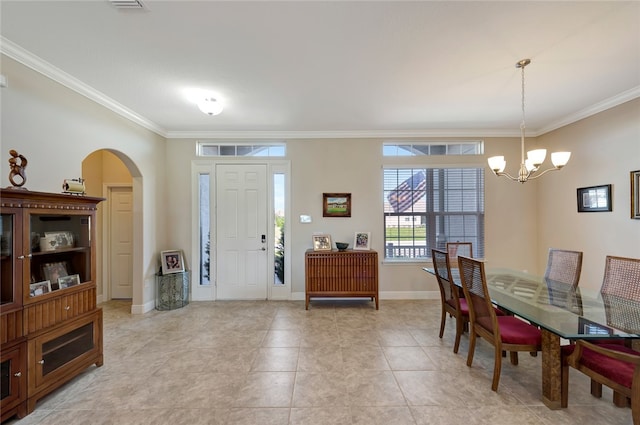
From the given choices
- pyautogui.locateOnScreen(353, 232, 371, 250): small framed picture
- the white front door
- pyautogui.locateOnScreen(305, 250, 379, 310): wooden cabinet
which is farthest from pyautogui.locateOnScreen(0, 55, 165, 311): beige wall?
pyautogui.locateOnScreen(353, 232, 371, 250): small framed picture

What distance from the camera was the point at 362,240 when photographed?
4379 millimetres

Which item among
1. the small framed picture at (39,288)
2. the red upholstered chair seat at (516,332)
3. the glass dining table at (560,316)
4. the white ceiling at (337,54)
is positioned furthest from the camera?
the red upholstered chair seat at (516,332)

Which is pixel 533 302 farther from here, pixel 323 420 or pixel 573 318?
pixel 323 420

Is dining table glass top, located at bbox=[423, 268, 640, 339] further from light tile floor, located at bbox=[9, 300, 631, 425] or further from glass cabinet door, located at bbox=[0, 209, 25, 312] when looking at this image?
glass cabinet door, located at bbox=[0, 209, 25, 312]

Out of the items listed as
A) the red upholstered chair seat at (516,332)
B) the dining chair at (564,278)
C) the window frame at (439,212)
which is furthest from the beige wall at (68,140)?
the dining chair at (564,278)

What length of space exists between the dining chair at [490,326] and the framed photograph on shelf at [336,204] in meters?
2.29

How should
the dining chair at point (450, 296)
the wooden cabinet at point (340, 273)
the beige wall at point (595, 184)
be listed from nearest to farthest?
the dining chair at point (450, 296) < the beige wall at point (595, 184) < the wooden cabinet at point (340, 273)

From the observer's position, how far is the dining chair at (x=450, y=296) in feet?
8.81

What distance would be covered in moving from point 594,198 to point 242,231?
16.6 feet

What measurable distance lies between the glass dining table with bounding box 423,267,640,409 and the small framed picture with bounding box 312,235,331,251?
2.34 metres

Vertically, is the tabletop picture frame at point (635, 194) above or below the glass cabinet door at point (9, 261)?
above

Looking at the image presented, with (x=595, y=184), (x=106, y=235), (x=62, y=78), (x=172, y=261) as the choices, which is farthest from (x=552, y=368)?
(x=106, y=235)

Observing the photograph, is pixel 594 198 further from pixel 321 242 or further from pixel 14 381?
pixel 14 381

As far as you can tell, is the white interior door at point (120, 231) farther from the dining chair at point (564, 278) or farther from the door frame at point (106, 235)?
the dining chair at point (564, 278)
